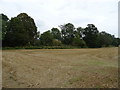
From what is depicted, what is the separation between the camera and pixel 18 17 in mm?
36281

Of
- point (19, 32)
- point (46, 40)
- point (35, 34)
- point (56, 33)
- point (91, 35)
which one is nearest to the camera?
point (19, 32)

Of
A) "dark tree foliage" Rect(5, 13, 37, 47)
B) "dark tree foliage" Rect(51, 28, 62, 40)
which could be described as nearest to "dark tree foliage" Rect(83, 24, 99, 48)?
"dark tree foliage" Rect(51, 28, 62, 40)

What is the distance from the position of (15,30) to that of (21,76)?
94.8ft

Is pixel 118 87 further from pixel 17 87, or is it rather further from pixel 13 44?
pixel 13 44

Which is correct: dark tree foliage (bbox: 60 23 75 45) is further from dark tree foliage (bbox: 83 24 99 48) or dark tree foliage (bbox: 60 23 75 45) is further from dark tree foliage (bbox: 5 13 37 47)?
dark tree foliage (bbox: 5 13 37 47)

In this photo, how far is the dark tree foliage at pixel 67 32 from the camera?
5330 centimetres

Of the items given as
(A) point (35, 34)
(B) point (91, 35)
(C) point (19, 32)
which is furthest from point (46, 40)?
(B) point (91, 35)

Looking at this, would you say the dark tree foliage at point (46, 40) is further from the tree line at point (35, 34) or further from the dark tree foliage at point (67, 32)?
the dark tree foliage at point (67, 32)

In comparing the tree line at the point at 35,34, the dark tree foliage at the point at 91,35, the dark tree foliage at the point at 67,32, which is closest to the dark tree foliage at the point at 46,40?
the tree line at the point at 35,34

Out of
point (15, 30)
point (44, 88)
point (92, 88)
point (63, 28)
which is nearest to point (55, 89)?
point (44, 88)

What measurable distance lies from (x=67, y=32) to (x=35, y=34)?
18.7 meters

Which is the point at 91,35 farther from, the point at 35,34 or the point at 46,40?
the point at 35,34

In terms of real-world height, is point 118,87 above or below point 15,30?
below

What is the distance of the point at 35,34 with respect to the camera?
128ft
